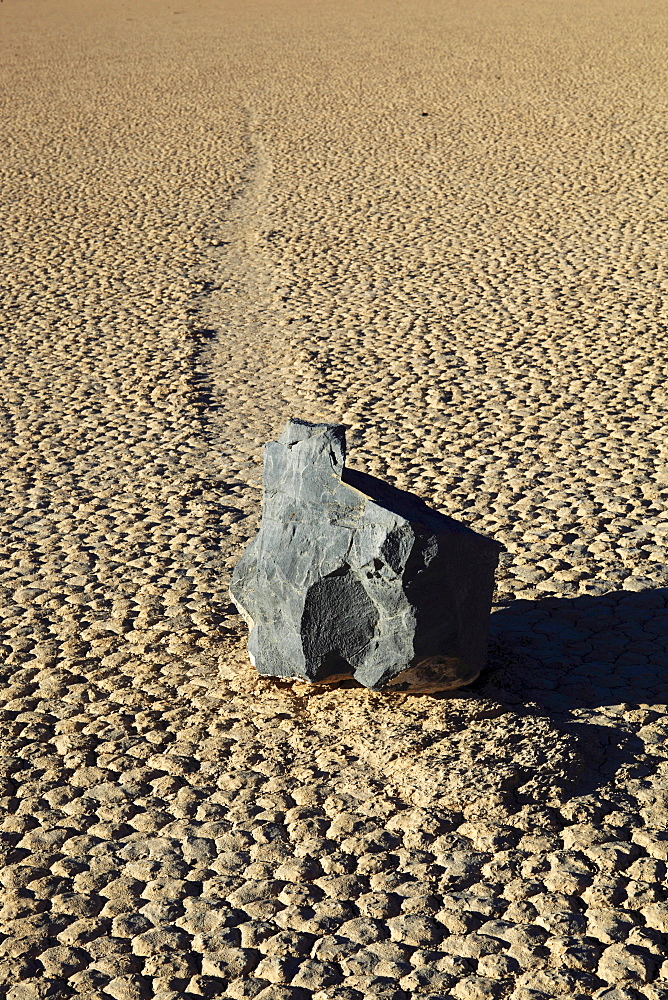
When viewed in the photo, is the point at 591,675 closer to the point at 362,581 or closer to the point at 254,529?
the point at 362,581

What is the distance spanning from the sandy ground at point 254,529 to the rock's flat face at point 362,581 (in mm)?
146

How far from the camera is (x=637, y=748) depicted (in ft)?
8.32

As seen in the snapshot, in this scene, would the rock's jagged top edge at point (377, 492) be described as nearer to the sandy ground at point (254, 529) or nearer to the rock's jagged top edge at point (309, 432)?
the rock's jagged top edge at point (309, 432)

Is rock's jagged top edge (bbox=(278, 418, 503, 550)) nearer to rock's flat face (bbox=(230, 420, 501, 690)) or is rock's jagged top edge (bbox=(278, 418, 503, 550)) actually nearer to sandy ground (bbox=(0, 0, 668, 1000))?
rock's flat face (bbox=(230, 420, 501, 690))

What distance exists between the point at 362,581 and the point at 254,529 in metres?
1.25

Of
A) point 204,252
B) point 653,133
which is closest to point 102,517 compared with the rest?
point 204,252

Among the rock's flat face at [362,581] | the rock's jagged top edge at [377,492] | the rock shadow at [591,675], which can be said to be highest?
the rock's jagged top edge at [377,492]

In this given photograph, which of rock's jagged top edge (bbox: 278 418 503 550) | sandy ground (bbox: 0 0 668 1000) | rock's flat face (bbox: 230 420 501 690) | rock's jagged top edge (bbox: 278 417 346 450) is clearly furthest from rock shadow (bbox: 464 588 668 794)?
rock's jagged top edge (bbox: 278 417 346 450)

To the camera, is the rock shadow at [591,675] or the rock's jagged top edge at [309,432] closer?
the rock shadow at [591,675]

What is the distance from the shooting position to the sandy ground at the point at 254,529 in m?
2.09

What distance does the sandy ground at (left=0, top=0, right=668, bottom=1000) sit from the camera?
209 cm

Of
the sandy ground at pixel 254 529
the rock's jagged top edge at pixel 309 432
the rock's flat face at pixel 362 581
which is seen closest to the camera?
the sandy ground at pixel 254 529

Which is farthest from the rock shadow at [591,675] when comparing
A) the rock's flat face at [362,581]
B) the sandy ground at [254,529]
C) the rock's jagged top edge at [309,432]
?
the rock's jagged top edge at [309,432]

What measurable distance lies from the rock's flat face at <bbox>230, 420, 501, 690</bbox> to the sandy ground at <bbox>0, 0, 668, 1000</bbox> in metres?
0.15
